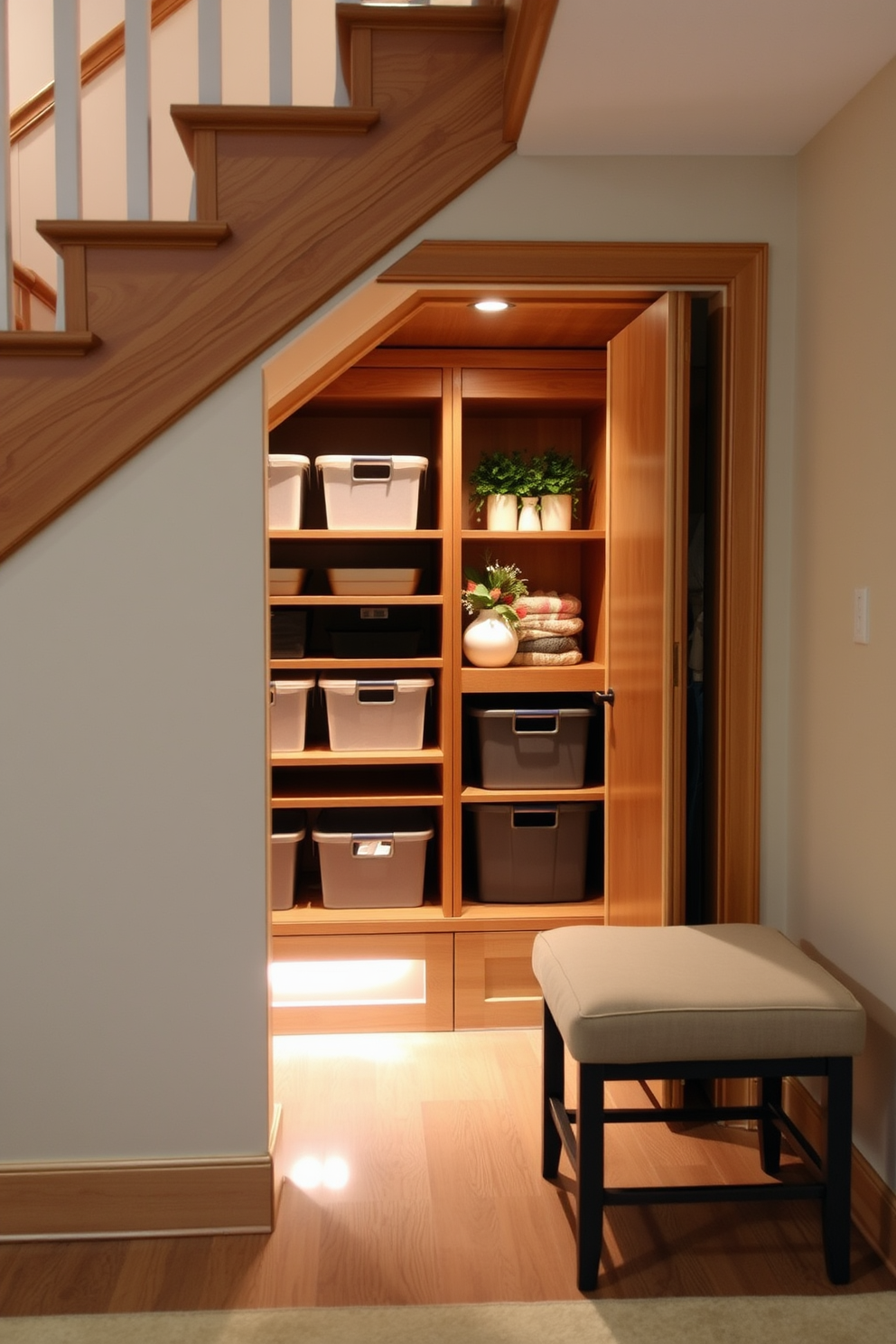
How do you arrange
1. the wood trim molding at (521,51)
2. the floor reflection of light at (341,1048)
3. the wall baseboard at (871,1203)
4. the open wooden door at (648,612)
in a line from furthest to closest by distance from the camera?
the floor reflection of light at (341,1048) < the open wooden door at (648,612) < the wall baseboard at (871,1203) < the wood trim molding at (521,51)

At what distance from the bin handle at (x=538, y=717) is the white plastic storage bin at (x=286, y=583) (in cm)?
74

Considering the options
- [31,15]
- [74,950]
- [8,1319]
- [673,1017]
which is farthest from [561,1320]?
[31,15]

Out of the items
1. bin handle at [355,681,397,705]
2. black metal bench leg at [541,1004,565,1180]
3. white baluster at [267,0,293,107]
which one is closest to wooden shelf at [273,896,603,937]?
bin handle at [355,681,397,705]

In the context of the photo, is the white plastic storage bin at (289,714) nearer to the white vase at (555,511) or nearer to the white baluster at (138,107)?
the white vase at (555,511)

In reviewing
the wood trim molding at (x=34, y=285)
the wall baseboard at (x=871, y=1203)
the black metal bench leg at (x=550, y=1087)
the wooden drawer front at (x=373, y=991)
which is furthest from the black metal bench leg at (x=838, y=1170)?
the wood trim molding at (x=34, y=285)

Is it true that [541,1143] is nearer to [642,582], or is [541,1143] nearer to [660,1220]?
[660,1220]

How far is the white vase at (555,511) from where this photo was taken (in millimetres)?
3445

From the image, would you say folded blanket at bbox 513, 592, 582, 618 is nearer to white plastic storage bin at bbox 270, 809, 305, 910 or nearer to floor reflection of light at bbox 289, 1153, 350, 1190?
white plastic storage bin at bbox 270, 809, 305, 910

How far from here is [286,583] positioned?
3324 millimetres

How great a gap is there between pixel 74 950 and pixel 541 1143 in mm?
1062

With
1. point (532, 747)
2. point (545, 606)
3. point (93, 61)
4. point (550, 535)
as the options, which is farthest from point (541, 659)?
point (93, 61)

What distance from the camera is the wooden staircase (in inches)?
82.7

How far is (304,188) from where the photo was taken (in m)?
2.17

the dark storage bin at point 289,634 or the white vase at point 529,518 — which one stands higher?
the white vase at point 529,518
